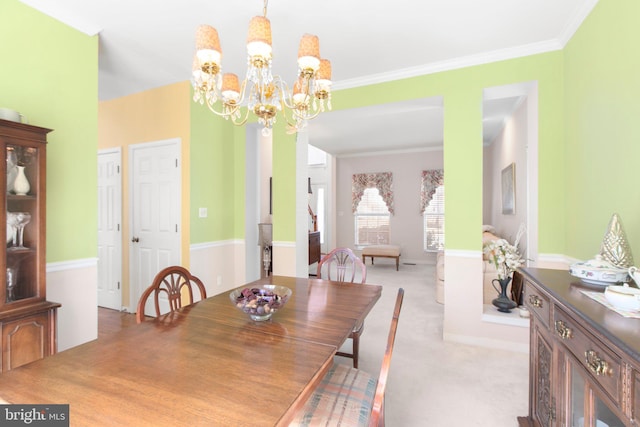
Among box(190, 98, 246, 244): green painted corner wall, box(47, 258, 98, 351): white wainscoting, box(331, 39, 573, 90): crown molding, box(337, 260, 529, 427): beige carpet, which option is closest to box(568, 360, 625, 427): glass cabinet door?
box(337, 260, 529, 427): beige carpet

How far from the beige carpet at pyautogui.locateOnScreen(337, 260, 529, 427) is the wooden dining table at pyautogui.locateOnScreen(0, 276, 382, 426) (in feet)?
3.10

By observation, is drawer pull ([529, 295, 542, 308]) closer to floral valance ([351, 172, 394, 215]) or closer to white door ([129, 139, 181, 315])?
white door ([129, 139, 181, 315])

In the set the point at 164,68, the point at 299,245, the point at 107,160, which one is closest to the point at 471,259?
the point at 299,245

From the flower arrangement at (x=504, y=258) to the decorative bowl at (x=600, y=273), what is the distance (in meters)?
1.60

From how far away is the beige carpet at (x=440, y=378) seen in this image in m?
1.84

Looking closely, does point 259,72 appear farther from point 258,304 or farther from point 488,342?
point 488,342

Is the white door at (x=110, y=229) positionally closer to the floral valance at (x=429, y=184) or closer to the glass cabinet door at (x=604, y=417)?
the glass cabinet door at (x=604, y=417)

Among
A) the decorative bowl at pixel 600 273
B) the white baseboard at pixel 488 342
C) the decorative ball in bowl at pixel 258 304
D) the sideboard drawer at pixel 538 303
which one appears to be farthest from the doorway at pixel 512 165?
the decorative ball in bowl at pixel 258 304

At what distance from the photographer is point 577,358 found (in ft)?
3.56

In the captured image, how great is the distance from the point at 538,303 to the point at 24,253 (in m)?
2.91

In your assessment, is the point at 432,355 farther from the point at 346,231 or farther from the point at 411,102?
the point at 346,231

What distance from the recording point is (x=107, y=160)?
382 cm

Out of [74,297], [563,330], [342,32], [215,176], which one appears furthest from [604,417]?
[215,176]

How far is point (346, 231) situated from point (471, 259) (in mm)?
5196
